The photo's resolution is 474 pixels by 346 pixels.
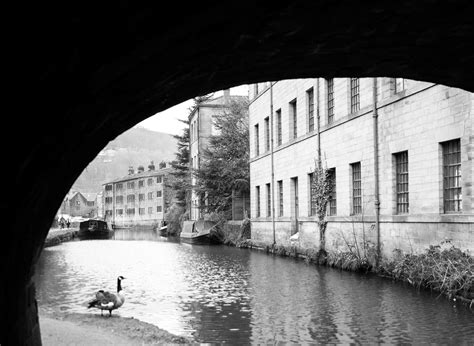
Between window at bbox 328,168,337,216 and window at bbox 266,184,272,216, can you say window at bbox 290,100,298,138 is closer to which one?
window at bbox 266,184,272,216

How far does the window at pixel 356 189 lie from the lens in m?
20.1

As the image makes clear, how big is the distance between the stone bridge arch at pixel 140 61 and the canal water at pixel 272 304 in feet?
19.2

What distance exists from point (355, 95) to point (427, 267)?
842cm

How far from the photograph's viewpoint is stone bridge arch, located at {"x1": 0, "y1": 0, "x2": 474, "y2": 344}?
7.48 feet

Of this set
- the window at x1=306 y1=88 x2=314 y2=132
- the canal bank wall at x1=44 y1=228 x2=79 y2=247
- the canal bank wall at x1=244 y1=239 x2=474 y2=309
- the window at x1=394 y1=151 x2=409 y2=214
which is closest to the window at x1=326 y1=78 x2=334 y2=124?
the window at x1=306 y1=88 x2=314 y2=132

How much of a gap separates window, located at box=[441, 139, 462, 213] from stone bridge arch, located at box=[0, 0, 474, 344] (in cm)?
1035

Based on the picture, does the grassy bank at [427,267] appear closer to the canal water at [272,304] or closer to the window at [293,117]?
the canal water at [272,304]

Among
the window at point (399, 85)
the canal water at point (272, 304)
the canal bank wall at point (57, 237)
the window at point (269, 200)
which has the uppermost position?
the window at point (399, 85)

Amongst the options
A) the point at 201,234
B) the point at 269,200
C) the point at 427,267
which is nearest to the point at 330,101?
the point at 269,200

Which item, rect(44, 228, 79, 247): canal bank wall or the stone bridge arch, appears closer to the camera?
the stone bridge arch

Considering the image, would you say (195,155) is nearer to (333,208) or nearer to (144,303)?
(333,208)

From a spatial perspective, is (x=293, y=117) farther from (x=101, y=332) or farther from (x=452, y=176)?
(x=101, y=332)

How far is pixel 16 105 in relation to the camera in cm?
238

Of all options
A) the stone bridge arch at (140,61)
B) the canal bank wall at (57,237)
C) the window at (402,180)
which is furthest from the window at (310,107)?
the stone bridge arch at (140,61)
